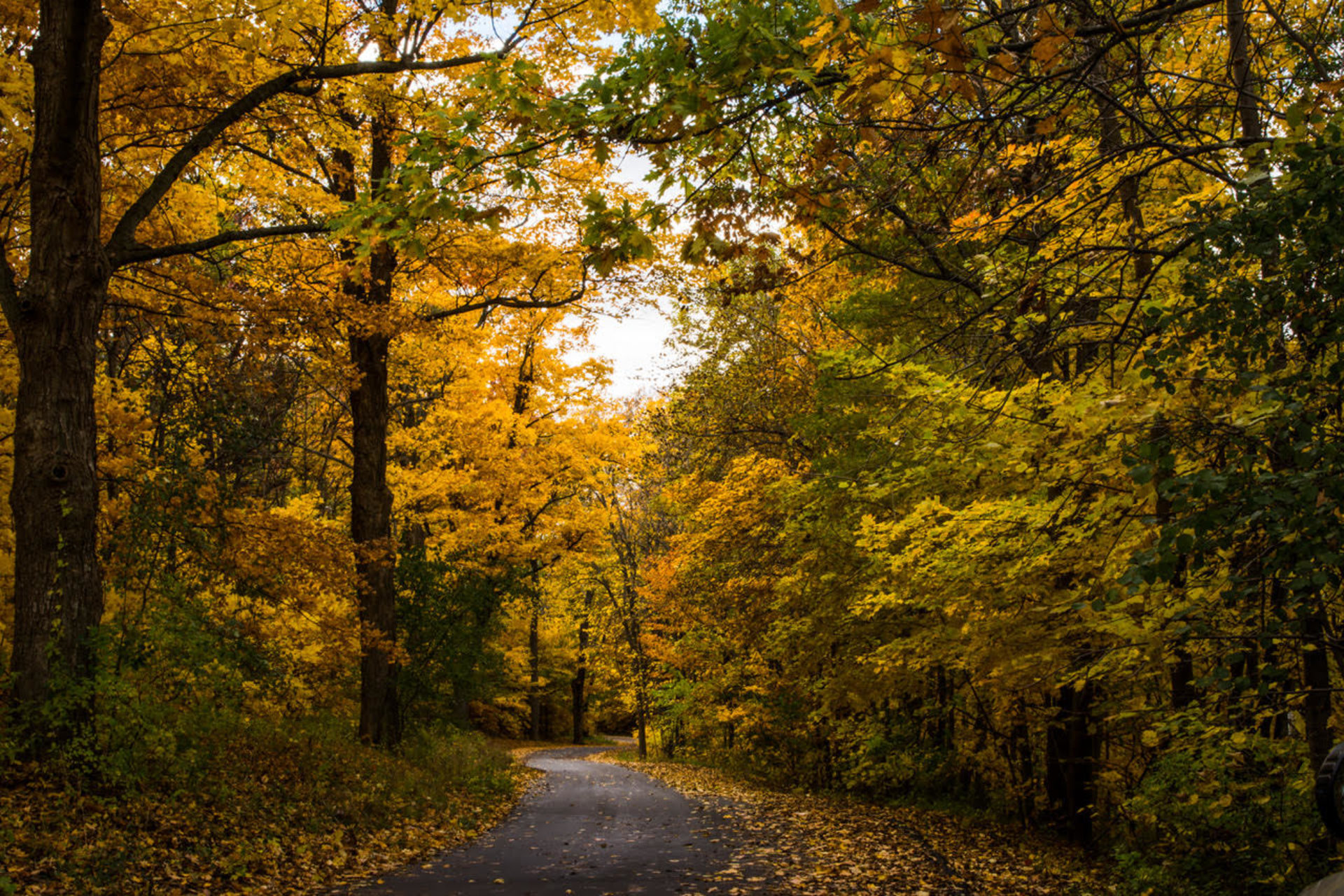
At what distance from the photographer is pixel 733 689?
1833 cm

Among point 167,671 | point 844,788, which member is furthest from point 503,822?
point 844,788

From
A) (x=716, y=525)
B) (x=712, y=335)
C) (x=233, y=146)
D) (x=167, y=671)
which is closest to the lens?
(x=167, y=671)

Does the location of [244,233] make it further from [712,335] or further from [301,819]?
[712,335]

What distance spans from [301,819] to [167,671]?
195 centimetres

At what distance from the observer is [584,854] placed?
347 inches

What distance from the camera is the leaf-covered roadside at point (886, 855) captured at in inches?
293

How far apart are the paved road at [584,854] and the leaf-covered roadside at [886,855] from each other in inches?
18.5

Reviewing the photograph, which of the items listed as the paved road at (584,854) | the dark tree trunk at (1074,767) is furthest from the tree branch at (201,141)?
the dark tree trunk at (1074,767)

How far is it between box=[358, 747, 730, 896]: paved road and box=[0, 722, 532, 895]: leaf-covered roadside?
55 centimetres

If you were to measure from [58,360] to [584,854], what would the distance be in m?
Result: 6.66

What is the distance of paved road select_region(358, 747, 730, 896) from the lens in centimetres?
707

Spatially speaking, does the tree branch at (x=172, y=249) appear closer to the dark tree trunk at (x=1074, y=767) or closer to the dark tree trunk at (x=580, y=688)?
the dark tree trunk at (x=1074, y=767)

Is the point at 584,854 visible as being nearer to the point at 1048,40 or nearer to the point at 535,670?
the point at 1048,40

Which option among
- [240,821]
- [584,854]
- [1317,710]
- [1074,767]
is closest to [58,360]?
[240,821]
